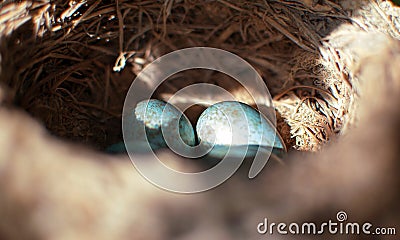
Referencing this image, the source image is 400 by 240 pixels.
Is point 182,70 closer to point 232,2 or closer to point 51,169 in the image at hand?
point 232,2

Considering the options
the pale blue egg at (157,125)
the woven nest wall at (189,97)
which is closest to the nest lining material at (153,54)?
the woven nest wall at (189,97)

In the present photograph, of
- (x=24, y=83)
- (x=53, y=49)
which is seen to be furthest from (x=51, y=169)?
(x=53, y=49)

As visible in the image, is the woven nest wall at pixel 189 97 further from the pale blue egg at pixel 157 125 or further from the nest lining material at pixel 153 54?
the pale blue egg at pixel 157 125

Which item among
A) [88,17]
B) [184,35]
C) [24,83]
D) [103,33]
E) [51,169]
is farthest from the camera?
[184,35]

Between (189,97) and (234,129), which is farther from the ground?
(189,97)

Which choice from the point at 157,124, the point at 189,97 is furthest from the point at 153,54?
the point at 157,124

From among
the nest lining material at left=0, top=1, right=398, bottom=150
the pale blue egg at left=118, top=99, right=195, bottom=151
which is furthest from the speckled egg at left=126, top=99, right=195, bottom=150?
the nest lining material at left=0, top=1, right=398, bottom=150

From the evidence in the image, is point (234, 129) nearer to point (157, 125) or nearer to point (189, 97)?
point (157, 125)
